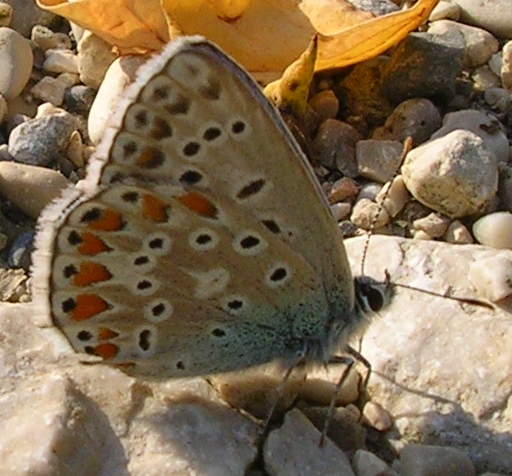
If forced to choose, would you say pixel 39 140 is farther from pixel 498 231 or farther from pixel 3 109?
pixel 498 231

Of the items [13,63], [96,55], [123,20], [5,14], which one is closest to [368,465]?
[123,20]

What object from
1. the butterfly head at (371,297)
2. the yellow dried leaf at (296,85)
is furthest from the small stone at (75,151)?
the butterfly head at (371,297)

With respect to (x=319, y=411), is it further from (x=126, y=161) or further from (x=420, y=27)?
(x=420, y=27)

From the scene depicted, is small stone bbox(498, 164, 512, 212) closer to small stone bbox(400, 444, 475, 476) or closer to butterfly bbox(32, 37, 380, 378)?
butterfly bbox(32, 37, 380, 378)

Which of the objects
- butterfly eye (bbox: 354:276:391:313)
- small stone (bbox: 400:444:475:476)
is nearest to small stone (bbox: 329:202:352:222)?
butterfly eye (bbox: 354:276:391:313)

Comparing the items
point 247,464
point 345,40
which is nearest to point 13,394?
point 247,464

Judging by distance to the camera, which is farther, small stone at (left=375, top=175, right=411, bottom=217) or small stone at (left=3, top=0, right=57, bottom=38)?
small stone at (left=3, top=0, right=57, bottom=38)
